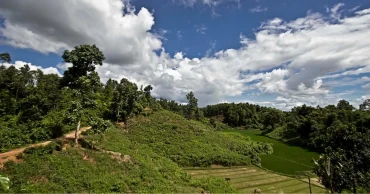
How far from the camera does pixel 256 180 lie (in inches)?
1510

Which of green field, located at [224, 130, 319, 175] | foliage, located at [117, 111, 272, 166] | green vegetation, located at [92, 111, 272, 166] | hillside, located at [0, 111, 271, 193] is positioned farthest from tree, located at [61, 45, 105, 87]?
green field, located at [224, 130, 319, 175]

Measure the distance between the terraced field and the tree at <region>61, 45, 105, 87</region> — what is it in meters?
22.8

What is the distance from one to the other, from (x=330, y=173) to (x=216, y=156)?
23835 millimetres

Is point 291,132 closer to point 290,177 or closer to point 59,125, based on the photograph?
point 290,177

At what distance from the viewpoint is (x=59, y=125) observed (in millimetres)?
34500

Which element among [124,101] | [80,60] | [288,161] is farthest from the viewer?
[288,161]

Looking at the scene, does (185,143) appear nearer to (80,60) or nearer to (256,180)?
(256,180)

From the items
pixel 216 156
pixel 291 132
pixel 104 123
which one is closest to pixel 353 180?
pixel 216 156

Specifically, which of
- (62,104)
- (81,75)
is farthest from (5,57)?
(81,75)

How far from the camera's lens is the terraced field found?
112 ft

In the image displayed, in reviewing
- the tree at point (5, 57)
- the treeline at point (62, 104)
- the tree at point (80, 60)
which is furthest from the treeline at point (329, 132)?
the tree at point (5, 57)

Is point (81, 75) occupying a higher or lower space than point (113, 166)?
higher

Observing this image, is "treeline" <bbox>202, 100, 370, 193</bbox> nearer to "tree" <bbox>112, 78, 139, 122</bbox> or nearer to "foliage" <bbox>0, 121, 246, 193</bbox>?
"foliage" <bbox>0, 121, 246, 193</bbox>

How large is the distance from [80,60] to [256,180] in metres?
32.1
